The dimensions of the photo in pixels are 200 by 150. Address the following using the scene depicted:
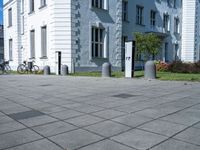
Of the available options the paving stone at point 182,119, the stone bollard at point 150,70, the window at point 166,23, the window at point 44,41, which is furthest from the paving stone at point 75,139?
the window at point 166,23

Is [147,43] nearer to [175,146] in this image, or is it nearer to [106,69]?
[106,69]

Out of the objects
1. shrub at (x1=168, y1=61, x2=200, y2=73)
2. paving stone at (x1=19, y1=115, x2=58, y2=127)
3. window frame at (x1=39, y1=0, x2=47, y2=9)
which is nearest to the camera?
paving stone at (x1=19, y1=115, x2=58, y2=127)

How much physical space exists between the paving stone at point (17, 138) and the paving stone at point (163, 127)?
186 cm

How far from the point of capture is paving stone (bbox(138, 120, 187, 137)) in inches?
163

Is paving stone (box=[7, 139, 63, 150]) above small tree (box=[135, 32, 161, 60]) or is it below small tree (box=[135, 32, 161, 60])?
below

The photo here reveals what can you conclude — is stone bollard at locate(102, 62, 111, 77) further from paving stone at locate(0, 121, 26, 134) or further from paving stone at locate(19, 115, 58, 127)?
paving stone at locate(0, 121, 26, 134)

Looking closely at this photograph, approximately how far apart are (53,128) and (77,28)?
16477mm

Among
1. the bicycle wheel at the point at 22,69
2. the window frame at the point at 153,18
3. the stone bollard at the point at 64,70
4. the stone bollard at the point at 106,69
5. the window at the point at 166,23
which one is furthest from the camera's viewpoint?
the window at the point at 166,23

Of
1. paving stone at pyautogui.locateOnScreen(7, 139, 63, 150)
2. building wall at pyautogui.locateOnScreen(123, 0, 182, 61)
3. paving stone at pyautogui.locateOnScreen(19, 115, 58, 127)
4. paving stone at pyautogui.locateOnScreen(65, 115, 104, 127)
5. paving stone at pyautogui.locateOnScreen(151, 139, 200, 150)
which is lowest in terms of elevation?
paving stone at pyautogui.locateOnScreen(7, 139, 63, 150)

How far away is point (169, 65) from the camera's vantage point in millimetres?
21219

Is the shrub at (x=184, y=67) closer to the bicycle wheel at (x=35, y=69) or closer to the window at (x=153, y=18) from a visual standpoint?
the window at (x=153, y=18)

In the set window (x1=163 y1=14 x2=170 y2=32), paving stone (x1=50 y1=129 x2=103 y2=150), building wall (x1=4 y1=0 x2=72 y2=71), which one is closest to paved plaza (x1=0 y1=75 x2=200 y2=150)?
paving stone (x1=50 y1=129 x2=103 y2=150)

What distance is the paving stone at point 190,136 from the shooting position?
3758 mm

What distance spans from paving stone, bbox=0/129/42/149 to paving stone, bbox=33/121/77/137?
15 cm
